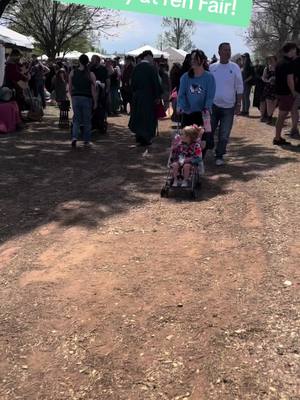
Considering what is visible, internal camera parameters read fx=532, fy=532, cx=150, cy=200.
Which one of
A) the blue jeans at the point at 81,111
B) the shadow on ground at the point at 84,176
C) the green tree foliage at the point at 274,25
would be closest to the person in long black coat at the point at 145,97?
the shadow on ground at the point at 84,176

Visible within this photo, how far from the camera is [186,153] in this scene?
654cm

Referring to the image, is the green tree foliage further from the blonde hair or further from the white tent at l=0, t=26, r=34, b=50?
the blonde hair

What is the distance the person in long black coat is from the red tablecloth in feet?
11.6

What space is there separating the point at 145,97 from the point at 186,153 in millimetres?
3310

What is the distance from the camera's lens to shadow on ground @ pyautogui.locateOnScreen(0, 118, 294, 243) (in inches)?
235

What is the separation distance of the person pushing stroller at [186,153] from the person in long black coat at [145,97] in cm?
316

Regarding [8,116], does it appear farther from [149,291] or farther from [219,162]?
[149,291]

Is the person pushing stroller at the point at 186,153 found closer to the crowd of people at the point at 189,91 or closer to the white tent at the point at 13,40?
the crowd of people at the point at 189,91

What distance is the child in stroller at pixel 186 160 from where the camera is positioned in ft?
21.1

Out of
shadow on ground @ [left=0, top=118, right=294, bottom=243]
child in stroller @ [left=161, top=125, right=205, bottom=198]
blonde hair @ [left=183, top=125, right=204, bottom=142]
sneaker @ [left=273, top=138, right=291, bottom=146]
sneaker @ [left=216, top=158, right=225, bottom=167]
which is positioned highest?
blonde hair @ [left=183, top=125, right=204, bottom=142]

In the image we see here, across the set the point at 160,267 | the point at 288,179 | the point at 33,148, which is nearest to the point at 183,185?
the point at 288,179

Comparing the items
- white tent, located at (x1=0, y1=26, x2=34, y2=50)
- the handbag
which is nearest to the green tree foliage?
white tent, located at (x1=0, y1=26, x2=34, y2=50)

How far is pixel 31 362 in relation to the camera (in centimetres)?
319

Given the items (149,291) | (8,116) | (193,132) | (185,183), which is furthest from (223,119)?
(8,116)
